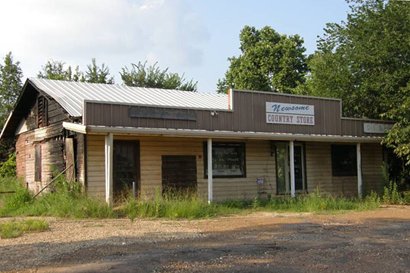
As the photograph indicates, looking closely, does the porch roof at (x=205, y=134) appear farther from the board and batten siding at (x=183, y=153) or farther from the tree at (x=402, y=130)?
the board and batten siding at (x=183, y=153)

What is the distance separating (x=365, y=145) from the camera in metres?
22.0

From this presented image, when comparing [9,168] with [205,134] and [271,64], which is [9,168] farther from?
[271,64]

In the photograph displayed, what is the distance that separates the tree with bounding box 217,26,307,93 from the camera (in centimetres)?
3962

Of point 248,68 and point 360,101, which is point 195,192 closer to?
point 360,101

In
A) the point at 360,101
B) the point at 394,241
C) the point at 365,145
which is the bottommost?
the point at 394,241

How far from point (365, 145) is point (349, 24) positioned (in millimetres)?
5841

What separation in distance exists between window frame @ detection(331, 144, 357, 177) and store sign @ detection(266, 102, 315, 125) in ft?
7.94

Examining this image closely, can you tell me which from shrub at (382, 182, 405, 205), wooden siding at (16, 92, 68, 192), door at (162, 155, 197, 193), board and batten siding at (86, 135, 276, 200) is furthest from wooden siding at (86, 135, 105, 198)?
shrub at (382, 182, 405, 205)

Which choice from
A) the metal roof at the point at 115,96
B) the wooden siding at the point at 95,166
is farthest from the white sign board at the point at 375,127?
the wooden siding at the point at 95,166

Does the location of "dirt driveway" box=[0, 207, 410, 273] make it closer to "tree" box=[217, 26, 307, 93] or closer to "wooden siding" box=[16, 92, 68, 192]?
"wooden siding" box=[16, 92, 68, 192]

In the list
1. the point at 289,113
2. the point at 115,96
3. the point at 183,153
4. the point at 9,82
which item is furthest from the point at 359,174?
the point at 9,82

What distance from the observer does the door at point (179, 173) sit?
17.3 metres

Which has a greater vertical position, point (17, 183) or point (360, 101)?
point (360, 101)

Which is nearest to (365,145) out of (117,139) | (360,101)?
(360,101)
